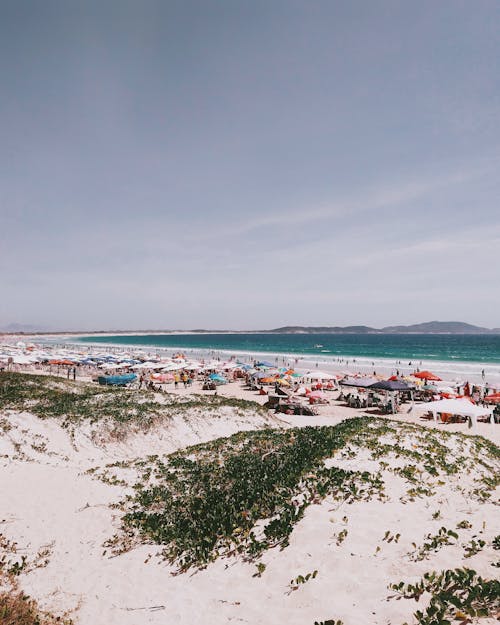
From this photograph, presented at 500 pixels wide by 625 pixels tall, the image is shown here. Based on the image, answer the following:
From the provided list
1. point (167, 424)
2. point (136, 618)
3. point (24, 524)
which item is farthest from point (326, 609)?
point (167, 424)

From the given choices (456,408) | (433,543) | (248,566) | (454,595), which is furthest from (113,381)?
(454,595)

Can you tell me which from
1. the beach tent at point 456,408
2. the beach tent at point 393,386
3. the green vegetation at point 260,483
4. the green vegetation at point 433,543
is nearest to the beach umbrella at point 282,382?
the beach tent at point 393,386

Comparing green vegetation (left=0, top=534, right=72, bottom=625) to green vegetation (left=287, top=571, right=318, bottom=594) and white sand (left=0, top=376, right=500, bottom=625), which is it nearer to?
white sand (left=0, top=376, right=500, bottom=625)

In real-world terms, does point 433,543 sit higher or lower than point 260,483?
higher

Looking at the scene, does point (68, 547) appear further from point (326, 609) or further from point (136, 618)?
point (326, 609)

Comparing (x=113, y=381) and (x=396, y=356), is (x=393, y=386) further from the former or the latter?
(x=396, y=356)
